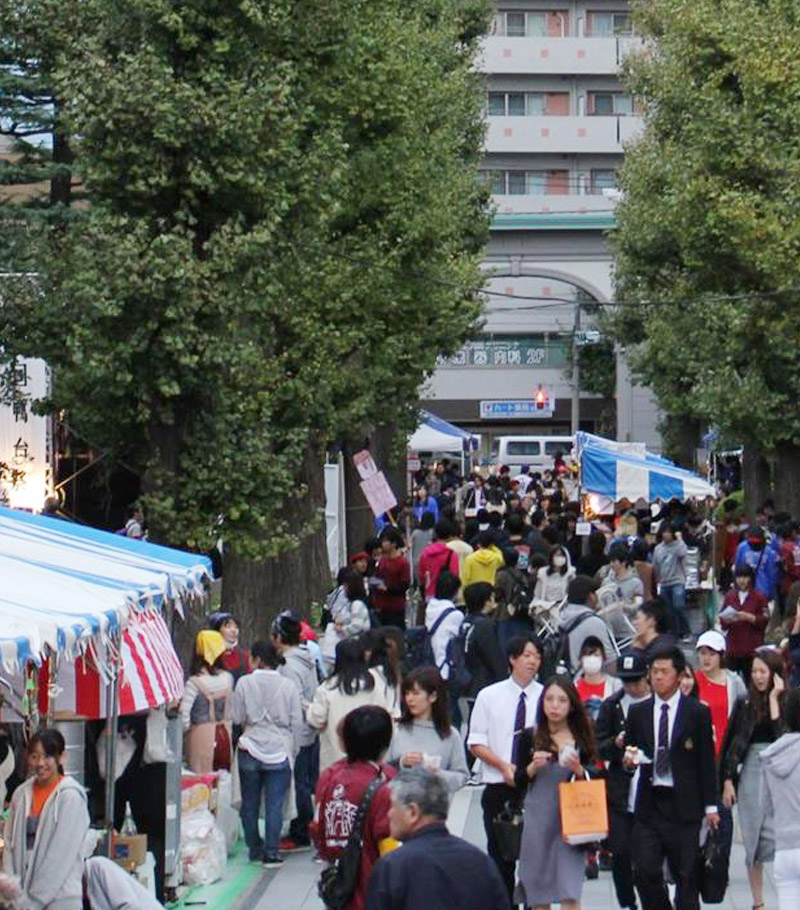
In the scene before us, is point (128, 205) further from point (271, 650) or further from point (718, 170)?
point (718, 170)

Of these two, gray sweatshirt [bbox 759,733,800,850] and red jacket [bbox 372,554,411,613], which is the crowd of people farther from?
red jacket [bbox 372,554,411,613]

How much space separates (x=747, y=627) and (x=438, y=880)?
11.4 meters

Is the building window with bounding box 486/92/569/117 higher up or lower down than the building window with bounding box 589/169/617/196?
higher up

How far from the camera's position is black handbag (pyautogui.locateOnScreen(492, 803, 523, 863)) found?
31.5 feet

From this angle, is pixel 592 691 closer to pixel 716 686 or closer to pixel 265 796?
pixel 716 686

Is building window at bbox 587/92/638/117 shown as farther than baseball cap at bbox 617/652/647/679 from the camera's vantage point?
Yes

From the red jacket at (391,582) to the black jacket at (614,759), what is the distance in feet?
30.8

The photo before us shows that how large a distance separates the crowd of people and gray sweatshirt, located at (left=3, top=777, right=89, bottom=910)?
1 centimetres

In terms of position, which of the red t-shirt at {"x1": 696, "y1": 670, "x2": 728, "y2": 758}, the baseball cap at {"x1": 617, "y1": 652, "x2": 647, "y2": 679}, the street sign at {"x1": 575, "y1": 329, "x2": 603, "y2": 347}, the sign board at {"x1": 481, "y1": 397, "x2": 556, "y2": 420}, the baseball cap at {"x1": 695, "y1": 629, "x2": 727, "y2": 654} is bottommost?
the red t-shirt at {"x1": 696, "y1": 670, "x2": 728, "y2": 758}

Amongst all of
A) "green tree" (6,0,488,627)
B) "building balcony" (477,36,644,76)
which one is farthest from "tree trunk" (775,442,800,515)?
"building balcony" (477,36,644,76)

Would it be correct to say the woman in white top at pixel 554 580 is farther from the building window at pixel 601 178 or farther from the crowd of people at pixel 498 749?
the building window at pixel 601 178

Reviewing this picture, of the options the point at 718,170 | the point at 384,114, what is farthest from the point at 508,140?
the point at 384,114

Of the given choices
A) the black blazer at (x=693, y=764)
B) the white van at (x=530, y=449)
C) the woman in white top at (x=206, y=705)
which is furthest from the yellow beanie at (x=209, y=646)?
the white van at (x=530, y=449)

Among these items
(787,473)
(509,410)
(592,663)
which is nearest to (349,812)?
(592,663)
